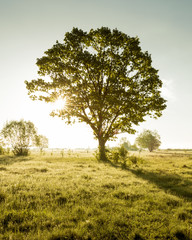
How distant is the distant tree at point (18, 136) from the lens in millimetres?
33156

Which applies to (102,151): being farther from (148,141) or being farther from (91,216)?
(148,141)

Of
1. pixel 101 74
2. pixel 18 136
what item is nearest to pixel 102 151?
pixel 101 74

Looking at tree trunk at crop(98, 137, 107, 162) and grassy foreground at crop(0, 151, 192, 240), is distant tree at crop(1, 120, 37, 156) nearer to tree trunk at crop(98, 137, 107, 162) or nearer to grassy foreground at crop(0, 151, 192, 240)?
tree trunk at crop(98, 137, 107, 162)

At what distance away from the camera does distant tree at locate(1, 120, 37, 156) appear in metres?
33.2

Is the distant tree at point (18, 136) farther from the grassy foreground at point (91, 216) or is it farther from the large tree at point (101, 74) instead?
the grassy foreground at point (91, 216)

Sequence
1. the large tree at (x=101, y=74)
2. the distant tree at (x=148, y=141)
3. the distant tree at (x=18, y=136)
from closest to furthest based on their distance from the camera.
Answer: the large tree at (x=101, y=74)
the distant tree at (x=18, y=136)
the distant tree at (x=148, y=141)

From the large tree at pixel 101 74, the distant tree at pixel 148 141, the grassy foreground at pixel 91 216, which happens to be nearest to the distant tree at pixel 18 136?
the large tree at pixel 101 74

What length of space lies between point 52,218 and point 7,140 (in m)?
34.6

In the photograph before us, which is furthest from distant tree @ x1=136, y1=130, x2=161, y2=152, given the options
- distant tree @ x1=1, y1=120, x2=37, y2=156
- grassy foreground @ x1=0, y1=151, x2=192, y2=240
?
grassy foreground @ x1=0, y1=151, x2=192, y2=240

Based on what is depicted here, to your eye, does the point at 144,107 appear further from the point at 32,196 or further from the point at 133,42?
the point at 32,196

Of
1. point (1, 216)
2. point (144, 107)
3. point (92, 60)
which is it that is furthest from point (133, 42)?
point (1, 216)

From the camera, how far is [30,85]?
19719 mm

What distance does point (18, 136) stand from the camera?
3328 cm

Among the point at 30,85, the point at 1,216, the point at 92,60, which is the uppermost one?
the point at 92,60
